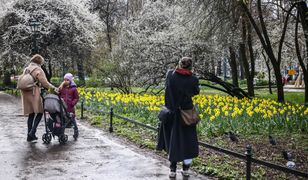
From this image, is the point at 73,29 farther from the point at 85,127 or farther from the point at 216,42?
the point at 85,127

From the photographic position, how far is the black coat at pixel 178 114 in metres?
5.84

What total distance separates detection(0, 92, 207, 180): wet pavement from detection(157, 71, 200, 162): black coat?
533 millimetres

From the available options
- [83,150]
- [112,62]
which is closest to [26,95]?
[83,150]

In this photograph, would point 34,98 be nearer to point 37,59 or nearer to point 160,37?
point 37,59

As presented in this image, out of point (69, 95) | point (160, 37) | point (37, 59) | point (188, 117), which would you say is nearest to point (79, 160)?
point (188, 117)

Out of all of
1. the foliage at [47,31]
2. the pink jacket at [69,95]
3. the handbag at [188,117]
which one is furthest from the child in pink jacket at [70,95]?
the foliage at [47,31]

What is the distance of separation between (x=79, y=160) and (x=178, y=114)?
92.5 inches

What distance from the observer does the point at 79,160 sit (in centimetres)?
722

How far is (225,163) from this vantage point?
6.84 m

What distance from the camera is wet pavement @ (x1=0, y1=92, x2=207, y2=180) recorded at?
6.23 m

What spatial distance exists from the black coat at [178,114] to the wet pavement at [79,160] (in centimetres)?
53

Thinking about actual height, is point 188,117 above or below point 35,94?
below

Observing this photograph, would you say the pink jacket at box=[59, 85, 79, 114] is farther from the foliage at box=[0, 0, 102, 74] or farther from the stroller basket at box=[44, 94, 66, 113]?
the foliage at box=[0, 0, 102, 74]

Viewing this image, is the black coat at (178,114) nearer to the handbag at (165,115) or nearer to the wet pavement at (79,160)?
the handbag at (165,115)
